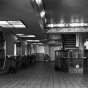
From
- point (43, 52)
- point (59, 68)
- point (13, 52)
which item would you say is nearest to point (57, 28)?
point (59, 68)

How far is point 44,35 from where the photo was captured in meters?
15.2

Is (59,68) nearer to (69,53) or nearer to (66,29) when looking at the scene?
(69,53)

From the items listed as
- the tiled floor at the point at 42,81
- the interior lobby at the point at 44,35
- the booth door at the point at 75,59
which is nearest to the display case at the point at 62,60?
the interior lobby at the point at 44,35

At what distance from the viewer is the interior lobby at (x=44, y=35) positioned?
23.9 feet

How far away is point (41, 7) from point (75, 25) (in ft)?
18.5

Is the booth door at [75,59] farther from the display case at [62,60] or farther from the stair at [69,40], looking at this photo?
the stair at [69,40]

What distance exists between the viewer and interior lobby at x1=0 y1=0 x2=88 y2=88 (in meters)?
7.30

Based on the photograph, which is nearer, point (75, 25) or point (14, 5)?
point (14, 5)

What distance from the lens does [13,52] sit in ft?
46.5

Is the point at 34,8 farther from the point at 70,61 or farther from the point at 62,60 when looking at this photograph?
the point at 62,60

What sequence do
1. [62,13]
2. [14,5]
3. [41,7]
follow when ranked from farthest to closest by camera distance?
1. [62,13]
2. [41,7]
3. [14,5]

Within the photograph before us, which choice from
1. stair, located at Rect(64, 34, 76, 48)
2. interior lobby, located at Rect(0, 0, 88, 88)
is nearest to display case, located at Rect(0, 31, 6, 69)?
interior lobby, located at Rect(0, 0, 88, 88)

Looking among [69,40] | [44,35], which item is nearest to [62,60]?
[44,35]

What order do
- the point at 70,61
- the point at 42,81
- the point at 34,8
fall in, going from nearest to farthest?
1. the point at 34,8
2. the point at 42,81
3. the point at 70,61
